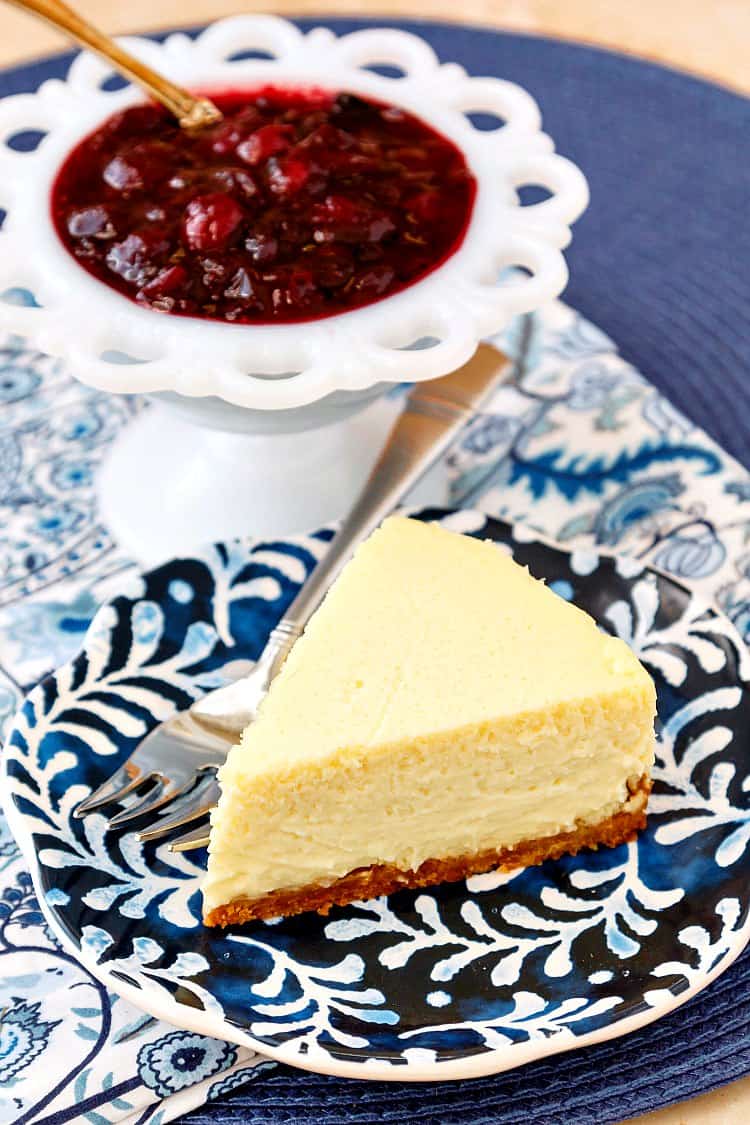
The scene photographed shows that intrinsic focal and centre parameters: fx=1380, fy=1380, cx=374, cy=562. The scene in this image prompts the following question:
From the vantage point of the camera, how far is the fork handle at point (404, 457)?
161cm

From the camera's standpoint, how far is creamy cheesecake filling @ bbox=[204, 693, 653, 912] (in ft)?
4.40

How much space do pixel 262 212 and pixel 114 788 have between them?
0.68 m

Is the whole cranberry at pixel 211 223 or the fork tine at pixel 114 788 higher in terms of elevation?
the whole cranberry at pixel 211 223

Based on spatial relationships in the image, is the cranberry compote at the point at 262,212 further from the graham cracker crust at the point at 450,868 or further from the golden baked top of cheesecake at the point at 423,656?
the graham cracker crust at the point at 450,868

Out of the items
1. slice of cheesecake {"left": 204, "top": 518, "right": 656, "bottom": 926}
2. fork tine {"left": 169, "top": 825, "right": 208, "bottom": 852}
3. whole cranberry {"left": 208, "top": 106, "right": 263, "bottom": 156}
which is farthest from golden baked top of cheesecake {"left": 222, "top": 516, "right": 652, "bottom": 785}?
whole cranberry {"left": 208, "top": 106, "right": 263, "bottom": 156}

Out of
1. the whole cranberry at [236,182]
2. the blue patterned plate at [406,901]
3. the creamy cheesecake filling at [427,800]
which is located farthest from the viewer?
the whole cranberry at [236,182]

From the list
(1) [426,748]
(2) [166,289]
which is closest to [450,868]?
(1) [426,748]

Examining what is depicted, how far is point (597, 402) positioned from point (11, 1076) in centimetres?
123

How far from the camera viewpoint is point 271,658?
1.57m

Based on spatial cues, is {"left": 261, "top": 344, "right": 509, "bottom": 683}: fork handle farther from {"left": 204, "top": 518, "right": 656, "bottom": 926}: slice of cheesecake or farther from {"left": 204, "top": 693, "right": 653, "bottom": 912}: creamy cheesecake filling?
{"left": 204, "top": 693, "right": 653, "bottom": 912}: creamy cheesecake filling

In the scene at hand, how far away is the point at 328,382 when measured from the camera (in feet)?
4.88

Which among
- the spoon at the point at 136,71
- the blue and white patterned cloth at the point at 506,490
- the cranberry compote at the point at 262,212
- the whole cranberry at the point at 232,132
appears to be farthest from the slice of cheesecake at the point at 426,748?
the spoon at the point at 136,71

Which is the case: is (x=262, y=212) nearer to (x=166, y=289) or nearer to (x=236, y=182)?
(x=236, y=182)

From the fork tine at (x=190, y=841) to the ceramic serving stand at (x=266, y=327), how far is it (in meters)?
0.46
